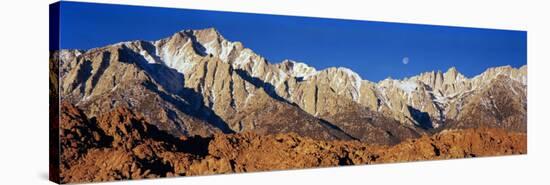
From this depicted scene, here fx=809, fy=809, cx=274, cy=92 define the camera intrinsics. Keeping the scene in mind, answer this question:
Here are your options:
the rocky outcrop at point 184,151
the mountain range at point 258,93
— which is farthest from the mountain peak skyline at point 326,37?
the rocky outcrop at point 184,151

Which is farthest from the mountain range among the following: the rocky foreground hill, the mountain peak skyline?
the mountain peak skyline

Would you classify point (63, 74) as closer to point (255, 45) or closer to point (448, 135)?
point (255, 45)

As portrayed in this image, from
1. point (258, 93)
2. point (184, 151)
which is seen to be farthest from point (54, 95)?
point (258, 93)

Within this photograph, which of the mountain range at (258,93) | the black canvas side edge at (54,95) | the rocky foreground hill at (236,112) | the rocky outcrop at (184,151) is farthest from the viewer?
the mountain range at (258,93)

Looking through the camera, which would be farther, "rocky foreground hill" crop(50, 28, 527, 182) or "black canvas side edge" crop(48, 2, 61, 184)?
"rocky foreground hill" crop(50, 28, 527, 182)

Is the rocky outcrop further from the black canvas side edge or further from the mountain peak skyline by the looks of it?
the mountain peak skyline

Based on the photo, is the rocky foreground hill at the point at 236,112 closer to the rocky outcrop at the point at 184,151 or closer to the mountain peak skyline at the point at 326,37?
the rocky outcrop at the point at 184,151
